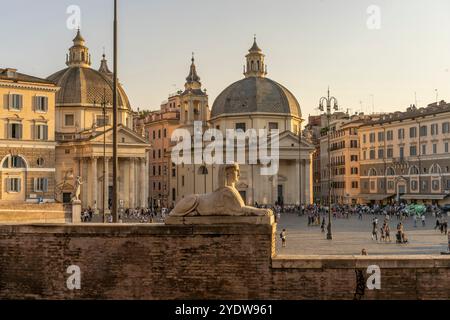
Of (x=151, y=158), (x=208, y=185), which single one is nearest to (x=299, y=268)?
(x=208, y=185)

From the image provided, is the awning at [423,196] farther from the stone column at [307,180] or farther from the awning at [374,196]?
the stone column at [307,180]

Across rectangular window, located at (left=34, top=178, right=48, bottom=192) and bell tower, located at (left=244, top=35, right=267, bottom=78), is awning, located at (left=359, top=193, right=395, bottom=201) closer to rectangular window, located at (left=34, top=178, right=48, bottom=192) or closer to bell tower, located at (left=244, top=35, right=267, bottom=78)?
bell tower, located at (left=244, top=35, right=267, bottom=78)

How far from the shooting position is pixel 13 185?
54.5m

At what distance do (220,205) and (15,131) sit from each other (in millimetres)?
47667

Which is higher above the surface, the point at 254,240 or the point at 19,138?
the point at 19,138

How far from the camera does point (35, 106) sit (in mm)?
56094

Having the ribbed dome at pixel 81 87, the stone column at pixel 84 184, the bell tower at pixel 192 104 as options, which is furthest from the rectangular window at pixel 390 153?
the stone column at pixel 84 184

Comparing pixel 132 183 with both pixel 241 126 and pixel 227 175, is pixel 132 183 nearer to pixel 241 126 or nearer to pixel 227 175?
pixel 241 126

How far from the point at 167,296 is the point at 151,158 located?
9071 centimetres

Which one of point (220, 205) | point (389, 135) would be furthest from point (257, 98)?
point (220, 205)

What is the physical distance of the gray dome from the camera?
266 feet

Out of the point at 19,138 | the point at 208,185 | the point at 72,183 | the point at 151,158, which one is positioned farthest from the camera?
the point at 151,158

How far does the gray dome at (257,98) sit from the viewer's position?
8100 cm

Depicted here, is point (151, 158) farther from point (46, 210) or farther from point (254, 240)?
point (254, 240)
